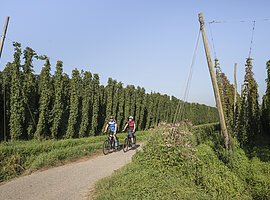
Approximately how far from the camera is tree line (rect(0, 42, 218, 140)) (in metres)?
16.0

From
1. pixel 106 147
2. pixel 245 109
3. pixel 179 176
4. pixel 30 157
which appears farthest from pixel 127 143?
pixel 245 109

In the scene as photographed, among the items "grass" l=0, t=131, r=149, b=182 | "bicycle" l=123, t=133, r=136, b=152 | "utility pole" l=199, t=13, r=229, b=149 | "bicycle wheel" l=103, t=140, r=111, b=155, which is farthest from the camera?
"bicycle" l=123, t=133, r=136, b=152

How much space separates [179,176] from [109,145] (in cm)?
706

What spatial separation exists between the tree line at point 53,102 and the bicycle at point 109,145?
458cm

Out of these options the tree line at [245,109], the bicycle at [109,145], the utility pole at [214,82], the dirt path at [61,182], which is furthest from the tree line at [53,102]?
the tree line at [245,109]

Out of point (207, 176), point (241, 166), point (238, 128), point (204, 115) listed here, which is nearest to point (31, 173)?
point (207, 176)

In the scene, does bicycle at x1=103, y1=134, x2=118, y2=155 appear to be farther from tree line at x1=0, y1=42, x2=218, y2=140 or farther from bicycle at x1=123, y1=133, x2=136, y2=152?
tree line at x1=0, y1=42, x2=218, y2=140

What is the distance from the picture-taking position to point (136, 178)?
778 centimetres

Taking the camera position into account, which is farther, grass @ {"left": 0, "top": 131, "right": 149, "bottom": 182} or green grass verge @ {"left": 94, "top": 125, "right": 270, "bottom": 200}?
grass @ {"left": 0, "top": 131, "right": 149, "bottom": 182}

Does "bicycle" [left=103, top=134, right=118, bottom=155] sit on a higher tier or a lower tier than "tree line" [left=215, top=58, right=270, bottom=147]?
lower

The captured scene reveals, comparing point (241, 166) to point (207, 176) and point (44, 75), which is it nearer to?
point (207, 176)

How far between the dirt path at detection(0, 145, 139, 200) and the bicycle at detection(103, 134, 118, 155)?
2.21 meters

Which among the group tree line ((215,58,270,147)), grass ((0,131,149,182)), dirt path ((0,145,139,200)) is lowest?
dirt path ((0,145,139,200))

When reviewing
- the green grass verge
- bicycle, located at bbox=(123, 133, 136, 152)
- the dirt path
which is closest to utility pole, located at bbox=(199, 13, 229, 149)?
the green grass verge
